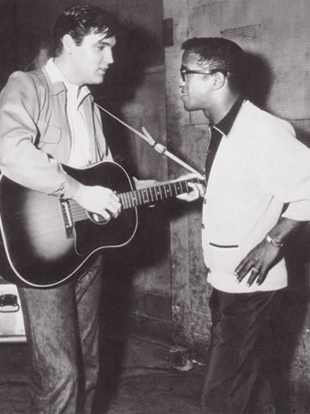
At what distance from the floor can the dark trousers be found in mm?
1132

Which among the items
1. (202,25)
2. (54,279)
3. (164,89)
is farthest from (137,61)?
(54,279)

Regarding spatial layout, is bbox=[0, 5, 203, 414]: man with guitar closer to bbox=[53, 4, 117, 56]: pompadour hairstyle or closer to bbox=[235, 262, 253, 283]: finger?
bbox=[53, 4, 117, 56]: pompadour hairstyle

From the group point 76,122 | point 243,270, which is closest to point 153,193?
point 76,122

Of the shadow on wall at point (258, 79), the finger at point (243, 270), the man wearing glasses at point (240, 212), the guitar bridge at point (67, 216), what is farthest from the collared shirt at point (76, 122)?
the shadow on wall at point (258, 79)

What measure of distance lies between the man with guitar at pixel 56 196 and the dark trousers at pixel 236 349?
0.71m

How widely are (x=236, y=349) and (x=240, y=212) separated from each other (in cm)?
68

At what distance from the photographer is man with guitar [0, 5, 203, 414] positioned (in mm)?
2783

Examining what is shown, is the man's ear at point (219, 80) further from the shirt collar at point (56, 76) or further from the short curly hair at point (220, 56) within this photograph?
the shirt collar at point (56, 76)

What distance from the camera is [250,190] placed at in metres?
2.88

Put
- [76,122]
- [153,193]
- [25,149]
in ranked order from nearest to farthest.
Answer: [25,149], [76,122], [153,193]

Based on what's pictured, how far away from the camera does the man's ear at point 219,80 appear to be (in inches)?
118

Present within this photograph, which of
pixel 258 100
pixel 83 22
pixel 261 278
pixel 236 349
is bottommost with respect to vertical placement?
pixel 236 349

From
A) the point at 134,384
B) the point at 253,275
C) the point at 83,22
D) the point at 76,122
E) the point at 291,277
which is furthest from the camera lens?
the point at 134,384

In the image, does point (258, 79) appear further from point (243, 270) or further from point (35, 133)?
point (35, 133)
